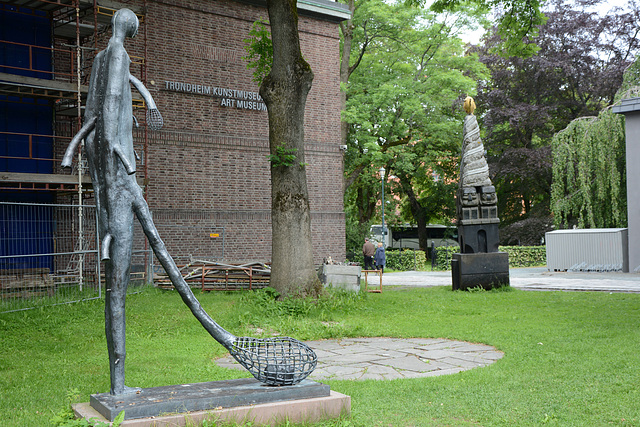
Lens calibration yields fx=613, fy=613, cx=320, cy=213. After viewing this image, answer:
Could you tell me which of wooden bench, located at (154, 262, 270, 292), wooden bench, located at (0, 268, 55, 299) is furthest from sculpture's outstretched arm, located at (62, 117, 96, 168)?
wooden bench, located at (154, 262, 270, 292)

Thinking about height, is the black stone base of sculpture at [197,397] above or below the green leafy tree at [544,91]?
below

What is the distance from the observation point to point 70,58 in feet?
59.9

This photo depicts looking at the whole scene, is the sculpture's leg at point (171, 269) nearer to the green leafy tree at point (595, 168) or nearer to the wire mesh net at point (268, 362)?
the wire mesh net at point (268, 362)

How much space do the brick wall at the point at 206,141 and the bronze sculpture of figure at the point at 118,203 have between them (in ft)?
48.8

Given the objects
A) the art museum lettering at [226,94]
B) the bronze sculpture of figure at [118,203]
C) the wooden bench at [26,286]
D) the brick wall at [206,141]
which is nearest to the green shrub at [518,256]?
the brick wall at [206,141]

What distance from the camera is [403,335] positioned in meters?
9.98

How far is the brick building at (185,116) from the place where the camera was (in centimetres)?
1722

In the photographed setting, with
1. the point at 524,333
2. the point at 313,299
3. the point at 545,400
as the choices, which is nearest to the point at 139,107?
the point at 313,299

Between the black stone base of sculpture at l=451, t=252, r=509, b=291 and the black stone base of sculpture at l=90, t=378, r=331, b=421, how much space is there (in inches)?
471

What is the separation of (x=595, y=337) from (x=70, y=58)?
1607cm

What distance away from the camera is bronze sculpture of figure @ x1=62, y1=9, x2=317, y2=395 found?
15.0ft

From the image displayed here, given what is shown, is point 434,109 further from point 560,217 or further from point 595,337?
point 595,337

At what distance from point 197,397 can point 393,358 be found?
410cm

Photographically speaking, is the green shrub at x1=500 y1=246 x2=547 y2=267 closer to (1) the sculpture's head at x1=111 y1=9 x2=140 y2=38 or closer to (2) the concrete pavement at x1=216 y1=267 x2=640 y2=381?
(2) the concrete pavement at x1=216 y1=267 x2=640 y2=381
